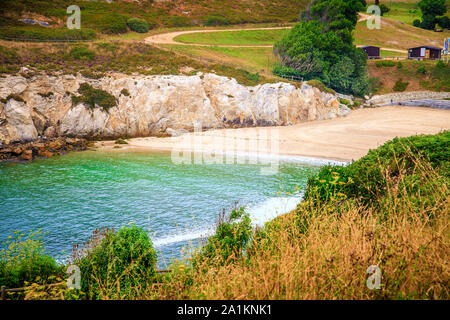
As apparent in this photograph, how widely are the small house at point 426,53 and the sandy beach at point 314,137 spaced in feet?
98.5

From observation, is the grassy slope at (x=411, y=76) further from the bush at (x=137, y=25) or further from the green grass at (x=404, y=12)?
the green grass at (x=404, y=12)

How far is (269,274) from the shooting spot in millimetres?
5102

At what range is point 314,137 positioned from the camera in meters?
42.5

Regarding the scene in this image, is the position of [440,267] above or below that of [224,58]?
below

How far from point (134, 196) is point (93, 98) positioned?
2580 centimetres

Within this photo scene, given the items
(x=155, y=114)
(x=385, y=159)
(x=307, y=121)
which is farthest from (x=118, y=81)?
(x=385, y=159)

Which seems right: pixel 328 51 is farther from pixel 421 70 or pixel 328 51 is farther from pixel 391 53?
pixel 391 53

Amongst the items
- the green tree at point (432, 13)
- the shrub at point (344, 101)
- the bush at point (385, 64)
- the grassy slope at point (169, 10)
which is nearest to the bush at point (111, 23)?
the grassy slope at point (169, 10)

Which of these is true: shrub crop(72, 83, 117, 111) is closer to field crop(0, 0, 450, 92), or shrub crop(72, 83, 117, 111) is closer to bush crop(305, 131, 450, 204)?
field crop(0, 0, 450, 92)

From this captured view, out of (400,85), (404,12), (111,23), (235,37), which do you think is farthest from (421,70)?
(404,12)

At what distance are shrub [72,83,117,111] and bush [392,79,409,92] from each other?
171 feet
